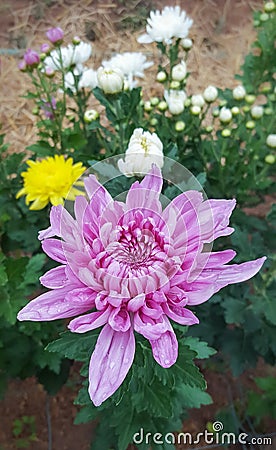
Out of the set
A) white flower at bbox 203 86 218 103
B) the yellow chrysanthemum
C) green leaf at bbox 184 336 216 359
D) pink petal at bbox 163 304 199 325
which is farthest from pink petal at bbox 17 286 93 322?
white flower at bbox 203 86 218 103

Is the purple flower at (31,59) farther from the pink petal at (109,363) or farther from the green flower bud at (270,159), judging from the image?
the pink petal at (109,363)

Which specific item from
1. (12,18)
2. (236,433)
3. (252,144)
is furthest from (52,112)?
(12,18)

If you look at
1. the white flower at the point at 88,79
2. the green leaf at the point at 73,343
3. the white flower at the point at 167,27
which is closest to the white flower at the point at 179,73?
the white flower at the point at 167,27

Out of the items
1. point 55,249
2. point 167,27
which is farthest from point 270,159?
point 55,249

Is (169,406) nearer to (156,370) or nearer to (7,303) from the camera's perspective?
(156,370)

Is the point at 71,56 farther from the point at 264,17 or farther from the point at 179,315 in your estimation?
the point at 179,315
